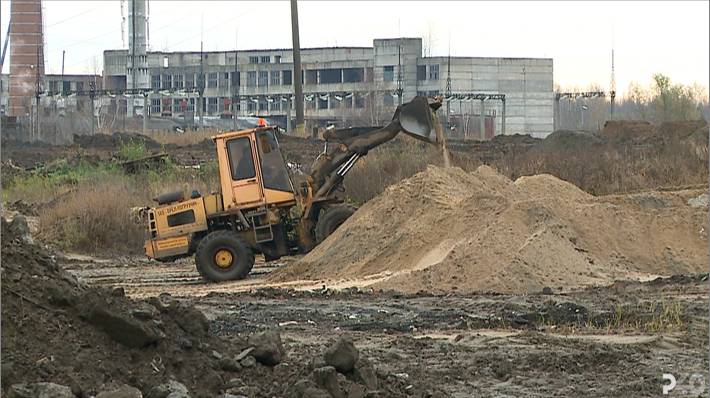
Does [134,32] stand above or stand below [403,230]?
above

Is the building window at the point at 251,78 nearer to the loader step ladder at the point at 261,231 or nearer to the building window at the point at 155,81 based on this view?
the building window at the point at 155,81

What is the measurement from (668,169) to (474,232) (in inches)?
469

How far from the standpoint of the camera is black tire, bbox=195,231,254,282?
2122 centimetres

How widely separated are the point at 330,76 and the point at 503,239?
5940 cm

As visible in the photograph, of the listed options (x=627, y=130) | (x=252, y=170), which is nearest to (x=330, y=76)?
(x=627, y=130)

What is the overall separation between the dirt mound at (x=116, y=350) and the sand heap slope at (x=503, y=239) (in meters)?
8.72

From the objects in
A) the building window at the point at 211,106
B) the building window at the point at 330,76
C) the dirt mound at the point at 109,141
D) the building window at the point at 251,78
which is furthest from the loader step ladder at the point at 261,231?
the building window at the point at 211,106

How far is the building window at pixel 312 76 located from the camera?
7862 cm

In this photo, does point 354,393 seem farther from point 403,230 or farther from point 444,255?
point 403,230

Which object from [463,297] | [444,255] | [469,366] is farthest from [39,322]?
[444,255]

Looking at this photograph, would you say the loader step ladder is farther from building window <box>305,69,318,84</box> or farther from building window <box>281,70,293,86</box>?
building window <box>305,69,318,84</box>

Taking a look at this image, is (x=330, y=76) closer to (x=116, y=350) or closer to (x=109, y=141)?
(x=109, y=141)

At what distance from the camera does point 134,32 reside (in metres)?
69.2

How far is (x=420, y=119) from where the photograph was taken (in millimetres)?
21969
